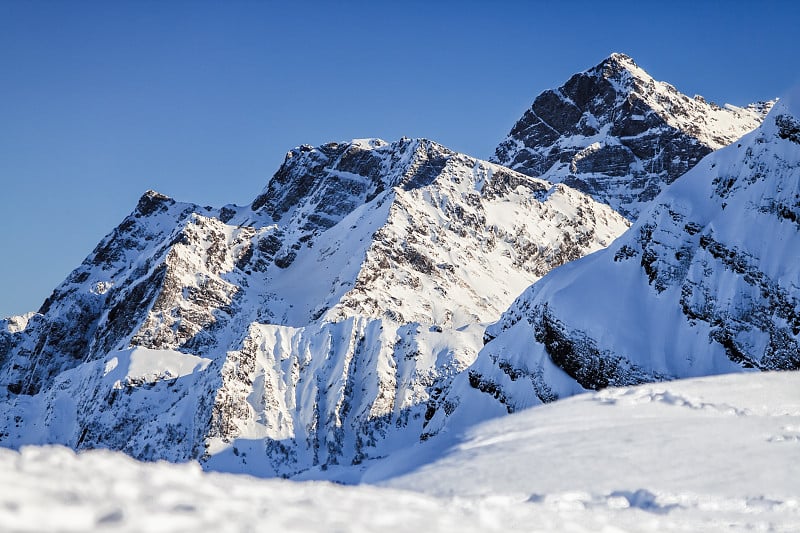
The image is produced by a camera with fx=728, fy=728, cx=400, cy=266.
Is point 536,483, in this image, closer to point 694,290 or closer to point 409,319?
point 694,290

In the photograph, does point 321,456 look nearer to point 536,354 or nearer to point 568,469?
point 536,354

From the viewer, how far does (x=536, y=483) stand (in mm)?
15453

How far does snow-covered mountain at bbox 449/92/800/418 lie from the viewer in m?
42.9

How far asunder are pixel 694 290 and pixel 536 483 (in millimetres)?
35127

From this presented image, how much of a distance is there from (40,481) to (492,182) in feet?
567

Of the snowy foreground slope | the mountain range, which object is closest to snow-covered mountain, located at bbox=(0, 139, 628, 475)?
the mountain range

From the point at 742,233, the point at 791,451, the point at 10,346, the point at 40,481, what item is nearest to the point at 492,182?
the point at 10,346

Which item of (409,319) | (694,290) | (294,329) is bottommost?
(694,290)

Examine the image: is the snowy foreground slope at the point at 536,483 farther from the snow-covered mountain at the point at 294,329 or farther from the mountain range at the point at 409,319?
the snow-covered mountain at the point at 294,329

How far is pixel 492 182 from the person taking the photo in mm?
177125

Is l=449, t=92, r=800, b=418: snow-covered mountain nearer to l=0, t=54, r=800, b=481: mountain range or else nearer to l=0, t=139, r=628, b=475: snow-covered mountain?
l=0, t=54, r=800, b=481: mountain range

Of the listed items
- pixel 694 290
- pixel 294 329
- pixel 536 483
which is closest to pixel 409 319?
pixel 294 329

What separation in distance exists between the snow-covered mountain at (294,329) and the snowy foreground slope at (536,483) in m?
41.7

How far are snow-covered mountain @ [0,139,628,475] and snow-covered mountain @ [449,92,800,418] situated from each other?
1719 centimetres
